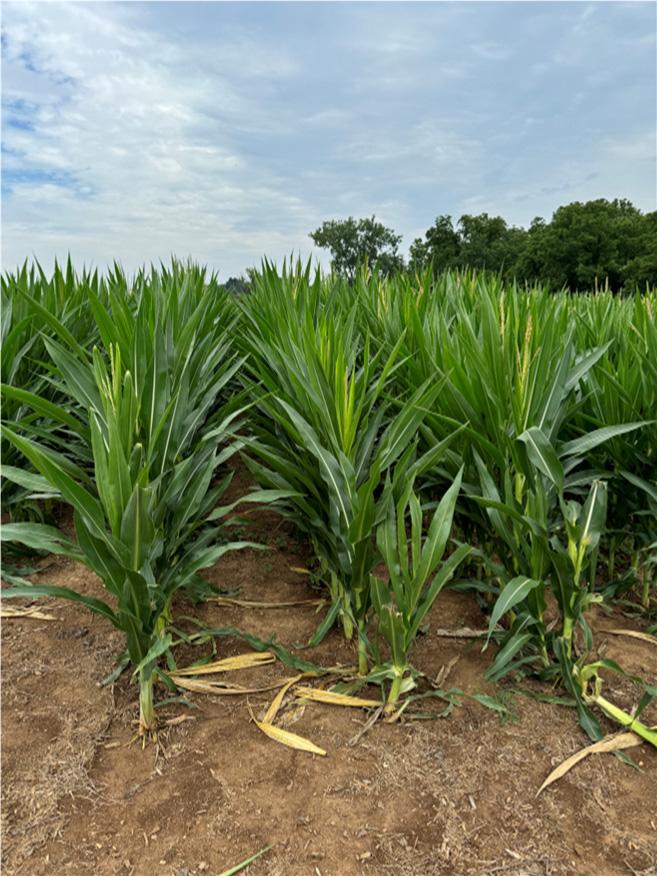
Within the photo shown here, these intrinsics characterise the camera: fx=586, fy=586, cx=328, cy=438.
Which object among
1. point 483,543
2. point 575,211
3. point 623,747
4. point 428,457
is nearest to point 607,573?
point 483,543

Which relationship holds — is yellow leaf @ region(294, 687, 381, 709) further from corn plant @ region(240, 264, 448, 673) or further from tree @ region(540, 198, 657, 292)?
tree @ region(540, 198, 657, 292)

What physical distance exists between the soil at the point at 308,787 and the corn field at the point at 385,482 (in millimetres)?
94

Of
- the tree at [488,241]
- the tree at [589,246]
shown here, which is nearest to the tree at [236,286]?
the tree at [589,246]

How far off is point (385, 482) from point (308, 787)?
30.0 inches

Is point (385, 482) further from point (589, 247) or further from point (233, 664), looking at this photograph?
point (589, 247)

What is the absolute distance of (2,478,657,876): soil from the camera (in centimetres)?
115

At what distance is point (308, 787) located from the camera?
1294 millimetres

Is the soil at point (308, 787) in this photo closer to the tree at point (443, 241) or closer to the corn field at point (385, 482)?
the corn field at point (385, 482)

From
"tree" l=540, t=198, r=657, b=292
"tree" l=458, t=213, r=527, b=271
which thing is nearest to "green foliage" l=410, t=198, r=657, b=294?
"tree" l=540, t=198, r=657, b=292

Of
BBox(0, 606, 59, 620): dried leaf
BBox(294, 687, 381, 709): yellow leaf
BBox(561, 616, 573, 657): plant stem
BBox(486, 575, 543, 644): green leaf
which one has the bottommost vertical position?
BBox(294, 687, 381, 709): yellow leaf

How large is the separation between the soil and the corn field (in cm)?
9

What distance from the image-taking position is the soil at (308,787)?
115 centimetres

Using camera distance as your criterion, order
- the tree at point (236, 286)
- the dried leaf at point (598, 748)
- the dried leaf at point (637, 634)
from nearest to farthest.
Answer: the dried leaf at point (598, 748)
the dried leaf at point (637, 634)
the tree at point (236, 286)

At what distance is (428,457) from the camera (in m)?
1.59
